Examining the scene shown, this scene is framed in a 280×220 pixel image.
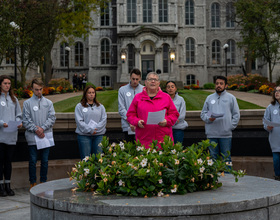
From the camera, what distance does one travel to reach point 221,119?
858 cm

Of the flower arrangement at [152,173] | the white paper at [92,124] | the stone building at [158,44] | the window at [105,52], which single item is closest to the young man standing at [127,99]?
the white paper at [92,124]

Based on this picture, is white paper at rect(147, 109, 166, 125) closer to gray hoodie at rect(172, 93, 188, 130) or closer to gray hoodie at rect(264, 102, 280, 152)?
gray hoodie at rect(172, 93, 188, 130)

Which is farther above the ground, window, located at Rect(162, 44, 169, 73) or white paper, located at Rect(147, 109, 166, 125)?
window, located at Rect(162, 44, 169, 73)

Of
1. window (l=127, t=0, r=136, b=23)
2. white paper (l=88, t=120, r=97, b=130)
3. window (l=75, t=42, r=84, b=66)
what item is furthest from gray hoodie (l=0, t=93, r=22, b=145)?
window (l=75, t=42, r=84, b=66)

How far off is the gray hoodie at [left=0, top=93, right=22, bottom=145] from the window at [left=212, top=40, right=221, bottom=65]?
45743 mm

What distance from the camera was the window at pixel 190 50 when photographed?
51562mm

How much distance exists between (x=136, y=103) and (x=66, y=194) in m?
1.96

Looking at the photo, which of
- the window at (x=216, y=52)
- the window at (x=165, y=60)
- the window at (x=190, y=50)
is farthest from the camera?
the window at (x=216, y=52)

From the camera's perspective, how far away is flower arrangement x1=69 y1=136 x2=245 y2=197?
5337 millimetres

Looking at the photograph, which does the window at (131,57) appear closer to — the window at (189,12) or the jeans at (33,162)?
the window at (189,12)

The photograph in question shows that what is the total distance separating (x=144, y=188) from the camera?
5.28 m

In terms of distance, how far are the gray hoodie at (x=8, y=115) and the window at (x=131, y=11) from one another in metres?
41.3

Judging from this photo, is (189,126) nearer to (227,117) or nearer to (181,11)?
(227,117)

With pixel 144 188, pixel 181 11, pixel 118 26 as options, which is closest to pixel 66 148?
pixel 144 188
